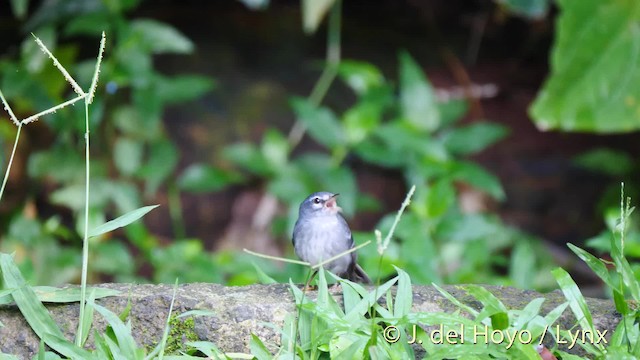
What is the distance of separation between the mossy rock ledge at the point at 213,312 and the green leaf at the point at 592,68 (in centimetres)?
225

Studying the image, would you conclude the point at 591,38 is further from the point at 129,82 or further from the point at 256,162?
the point at 129,82

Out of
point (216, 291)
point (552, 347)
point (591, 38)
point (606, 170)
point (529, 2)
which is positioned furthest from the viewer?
point (606, 170)

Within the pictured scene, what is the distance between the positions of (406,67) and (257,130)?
142cm

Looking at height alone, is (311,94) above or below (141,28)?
below

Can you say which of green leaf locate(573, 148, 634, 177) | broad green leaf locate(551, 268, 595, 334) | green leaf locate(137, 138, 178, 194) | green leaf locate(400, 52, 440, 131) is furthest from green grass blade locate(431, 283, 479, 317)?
green leaf locate(573, 148, 634, 177)

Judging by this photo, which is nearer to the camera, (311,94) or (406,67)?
(406,67)

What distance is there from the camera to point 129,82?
226 inches

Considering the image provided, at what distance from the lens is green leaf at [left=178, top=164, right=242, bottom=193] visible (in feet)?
20.3

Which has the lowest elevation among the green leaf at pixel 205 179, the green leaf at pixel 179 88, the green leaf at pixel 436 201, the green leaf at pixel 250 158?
the green leaf at pixel 205 179

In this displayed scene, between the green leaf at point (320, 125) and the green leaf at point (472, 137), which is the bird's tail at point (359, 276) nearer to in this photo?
the green leaf at point (320, 125)

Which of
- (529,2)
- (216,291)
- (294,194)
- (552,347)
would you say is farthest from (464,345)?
(529,2)

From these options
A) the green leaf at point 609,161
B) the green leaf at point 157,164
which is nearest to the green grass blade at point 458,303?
the green leaf at point 157,164

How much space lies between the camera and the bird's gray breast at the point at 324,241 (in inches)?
137

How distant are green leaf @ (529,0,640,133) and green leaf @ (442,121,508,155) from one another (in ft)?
1.62
